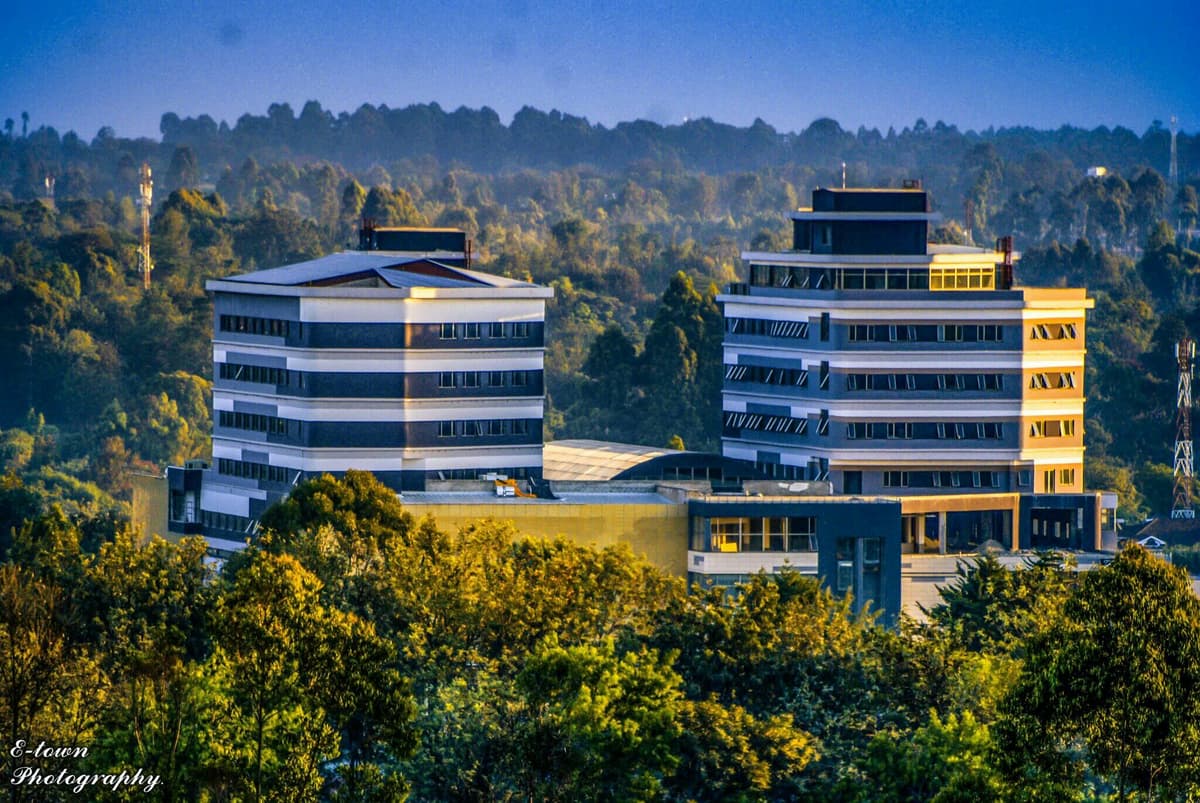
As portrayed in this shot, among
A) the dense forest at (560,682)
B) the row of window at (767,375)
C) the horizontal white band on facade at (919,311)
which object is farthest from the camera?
the row of window at (767,375)

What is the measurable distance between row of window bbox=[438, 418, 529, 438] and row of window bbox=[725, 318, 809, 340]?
10.4 m

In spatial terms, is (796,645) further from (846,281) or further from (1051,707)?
(846,281)

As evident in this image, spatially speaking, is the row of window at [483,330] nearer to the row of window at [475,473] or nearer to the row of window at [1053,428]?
the row of window at [475,473]

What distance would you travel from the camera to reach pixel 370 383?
113062mm

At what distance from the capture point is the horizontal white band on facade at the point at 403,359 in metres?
113

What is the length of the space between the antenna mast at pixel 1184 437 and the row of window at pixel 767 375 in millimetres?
43145

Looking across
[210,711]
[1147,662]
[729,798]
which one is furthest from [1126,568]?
[210,711]

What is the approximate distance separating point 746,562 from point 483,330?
17.4 metres

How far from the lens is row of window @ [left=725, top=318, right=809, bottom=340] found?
119 meters

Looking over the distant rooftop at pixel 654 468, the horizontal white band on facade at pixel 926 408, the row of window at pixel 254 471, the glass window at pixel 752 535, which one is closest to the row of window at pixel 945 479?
the horizontal white band on facade at pixel 926 408

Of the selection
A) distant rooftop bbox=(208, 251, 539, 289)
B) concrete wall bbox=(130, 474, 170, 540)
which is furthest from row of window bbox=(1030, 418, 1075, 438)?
concrete wall bbox=(130, 474, 170, 540)

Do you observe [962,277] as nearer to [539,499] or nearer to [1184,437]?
[539,499]

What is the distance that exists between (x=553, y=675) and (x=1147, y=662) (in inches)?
666

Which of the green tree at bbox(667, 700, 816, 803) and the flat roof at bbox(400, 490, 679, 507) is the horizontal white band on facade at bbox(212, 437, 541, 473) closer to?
the flat roof at bbox(400, 490, 679, 507)
